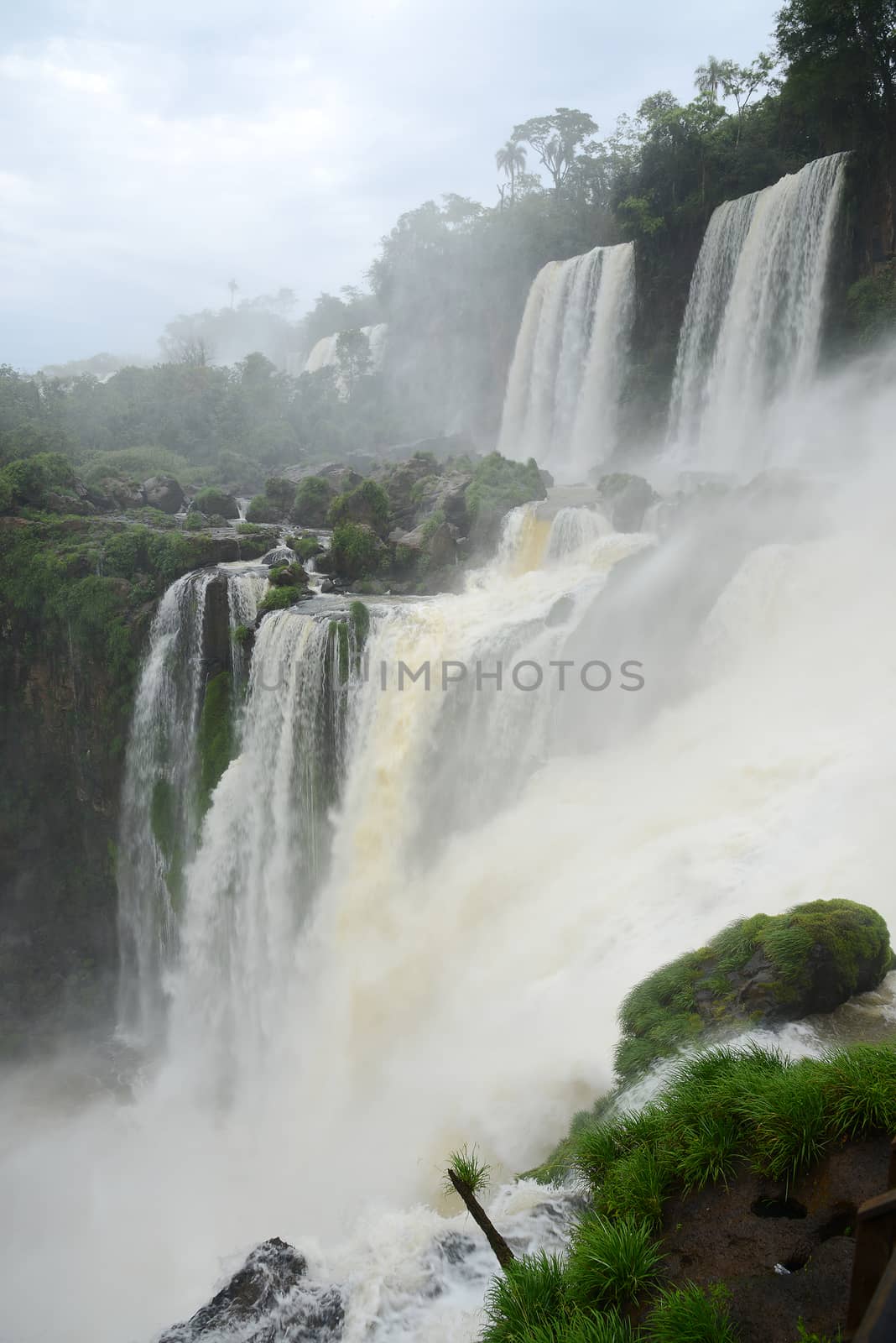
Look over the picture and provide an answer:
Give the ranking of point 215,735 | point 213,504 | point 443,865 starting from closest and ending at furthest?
1. point 443,865
2. point 215,735
3. point 213,504

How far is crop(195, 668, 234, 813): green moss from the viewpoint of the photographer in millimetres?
16656

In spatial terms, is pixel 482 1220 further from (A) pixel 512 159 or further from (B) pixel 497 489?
(A) pixel 512 159

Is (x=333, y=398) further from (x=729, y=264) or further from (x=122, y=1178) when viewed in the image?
(x=122, y=1178)

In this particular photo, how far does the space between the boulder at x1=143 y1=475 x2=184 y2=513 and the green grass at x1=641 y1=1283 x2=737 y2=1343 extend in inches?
1033

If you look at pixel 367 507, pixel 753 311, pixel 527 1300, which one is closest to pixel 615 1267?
pixel 527 1300

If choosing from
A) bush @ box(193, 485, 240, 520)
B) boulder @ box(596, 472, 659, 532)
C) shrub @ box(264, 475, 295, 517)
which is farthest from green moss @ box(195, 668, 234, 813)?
shrub @ box(264, 475, 295, 517)

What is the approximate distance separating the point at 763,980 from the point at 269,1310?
152 inches

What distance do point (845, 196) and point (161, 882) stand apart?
21717 mm

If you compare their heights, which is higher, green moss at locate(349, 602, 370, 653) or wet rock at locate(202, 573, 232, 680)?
green moss at locate(349, 602, 370, 653)

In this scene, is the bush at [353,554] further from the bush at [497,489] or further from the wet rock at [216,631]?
the wet rock at [216,631]

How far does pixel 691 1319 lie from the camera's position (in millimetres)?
3154

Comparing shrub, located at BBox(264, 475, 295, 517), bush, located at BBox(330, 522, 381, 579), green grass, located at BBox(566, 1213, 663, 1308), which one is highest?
shrub, located at BBox(264, 475, 295, 517)

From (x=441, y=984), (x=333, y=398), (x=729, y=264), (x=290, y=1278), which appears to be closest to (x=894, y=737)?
(x=441, y=984)

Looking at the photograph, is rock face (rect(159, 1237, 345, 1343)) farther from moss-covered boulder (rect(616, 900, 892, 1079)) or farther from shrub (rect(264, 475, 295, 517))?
shrub (rect(264, 475, 295, 517))
